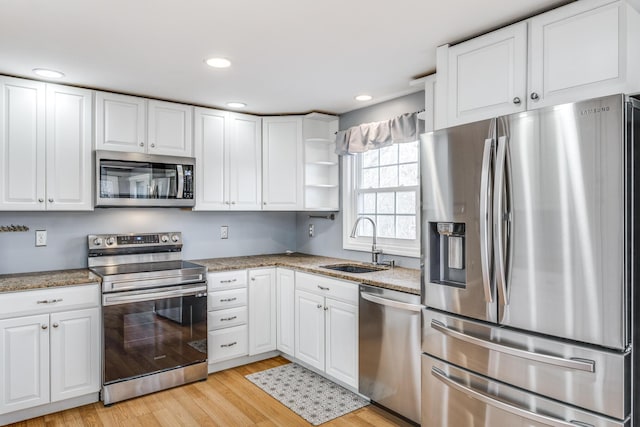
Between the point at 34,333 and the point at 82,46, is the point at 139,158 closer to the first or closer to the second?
the point at 82,46

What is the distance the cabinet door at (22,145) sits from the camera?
291cm

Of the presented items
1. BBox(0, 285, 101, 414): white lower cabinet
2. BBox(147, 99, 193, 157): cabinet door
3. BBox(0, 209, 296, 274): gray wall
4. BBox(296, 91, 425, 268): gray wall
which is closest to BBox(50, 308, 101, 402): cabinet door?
BBox(0, 285, 101, 414): white lower cabinet

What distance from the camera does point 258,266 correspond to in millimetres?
3730

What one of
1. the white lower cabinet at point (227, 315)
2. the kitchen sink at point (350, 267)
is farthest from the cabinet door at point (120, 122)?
the kitchen sink at point (350, 267)

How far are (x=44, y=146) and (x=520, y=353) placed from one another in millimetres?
3259

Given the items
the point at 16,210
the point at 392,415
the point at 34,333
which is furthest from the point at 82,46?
the point at 392,415

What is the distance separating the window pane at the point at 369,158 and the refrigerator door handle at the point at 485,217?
74.8 inches

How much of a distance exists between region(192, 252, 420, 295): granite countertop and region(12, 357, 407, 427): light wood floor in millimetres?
881

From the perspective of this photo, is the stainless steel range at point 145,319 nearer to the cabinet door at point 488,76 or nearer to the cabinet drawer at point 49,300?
the cabinet drawer at point 49,300

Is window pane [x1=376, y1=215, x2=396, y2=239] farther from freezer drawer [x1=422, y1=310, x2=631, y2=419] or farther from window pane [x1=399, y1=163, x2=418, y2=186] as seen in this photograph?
freezer drawer [x1=422, y1=310, x2=631, y2=419]

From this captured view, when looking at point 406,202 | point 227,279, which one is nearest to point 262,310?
point 227,279

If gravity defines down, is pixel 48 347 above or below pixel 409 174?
below

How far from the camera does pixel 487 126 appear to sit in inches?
78.4

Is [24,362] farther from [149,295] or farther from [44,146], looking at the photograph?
[44,146]
